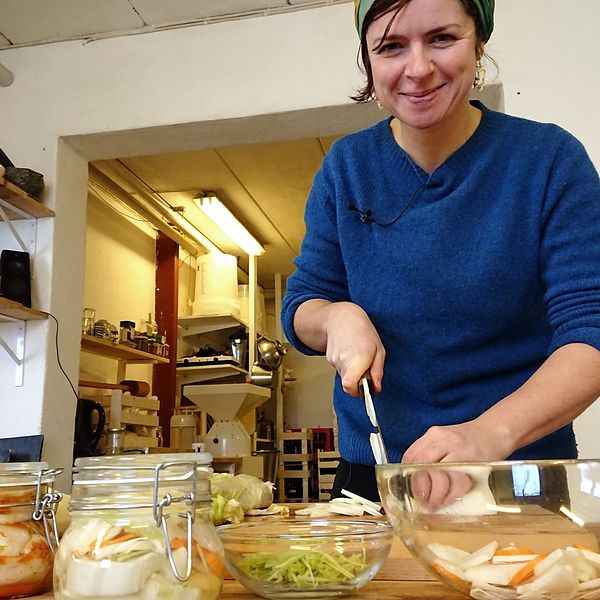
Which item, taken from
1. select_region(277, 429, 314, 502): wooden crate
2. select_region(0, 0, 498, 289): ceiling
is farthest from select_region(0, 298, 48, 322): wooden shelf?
select_region(277, 429, 314, 502): wooden crate

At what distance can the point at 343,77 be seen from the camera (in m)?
2.41

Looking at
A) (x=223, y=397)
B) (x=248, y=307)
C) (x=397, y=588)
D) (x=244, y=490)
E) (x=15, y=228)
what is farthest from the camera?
(x=248, y=307)

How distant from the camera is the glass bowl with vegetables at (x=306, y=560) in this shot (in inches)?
18.9

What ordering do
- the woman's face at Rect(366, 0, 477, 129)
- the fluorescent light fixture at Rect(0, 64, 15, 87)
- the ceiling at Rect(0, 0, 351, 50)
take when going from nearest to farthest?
the woman's face at Rect(366, 0, 477, 129) → the ceiling at Rect(0, 0, 351, 50) → the fluorescent light fixture at Rect(0, 64, 15, 87)

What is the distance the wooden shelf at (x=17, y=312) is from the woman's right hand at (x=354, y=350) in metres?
1.69

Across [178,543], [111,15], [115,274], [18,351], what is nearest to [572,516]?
[178,543]

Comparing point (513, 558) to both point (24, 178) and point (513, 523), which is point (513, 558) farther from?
point (24, 178)

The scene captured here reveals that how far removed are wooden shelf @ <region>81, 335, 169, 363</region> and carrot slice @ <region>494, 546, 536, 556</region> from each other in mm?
3023

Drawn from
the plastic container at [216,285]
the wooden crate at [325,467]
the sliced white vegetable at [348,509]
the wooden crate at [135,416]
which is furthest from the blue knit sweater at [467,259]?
the wooden crate at [325,467]

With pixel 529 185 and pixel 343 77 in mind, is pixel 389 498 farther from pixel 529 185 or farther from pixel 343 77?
pixel 343 77

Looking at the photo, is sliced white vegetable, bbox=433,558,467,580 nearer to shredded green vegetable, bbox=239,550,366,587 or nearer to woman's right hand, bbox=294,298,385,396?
shredded green vegetable, bbox=239,550,366,587

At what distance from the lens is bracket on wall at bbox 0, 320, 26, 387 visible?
7.93 ft

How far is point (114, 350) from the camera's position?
143 inches

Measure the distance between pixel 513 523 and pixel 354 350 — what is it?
0.32 m
